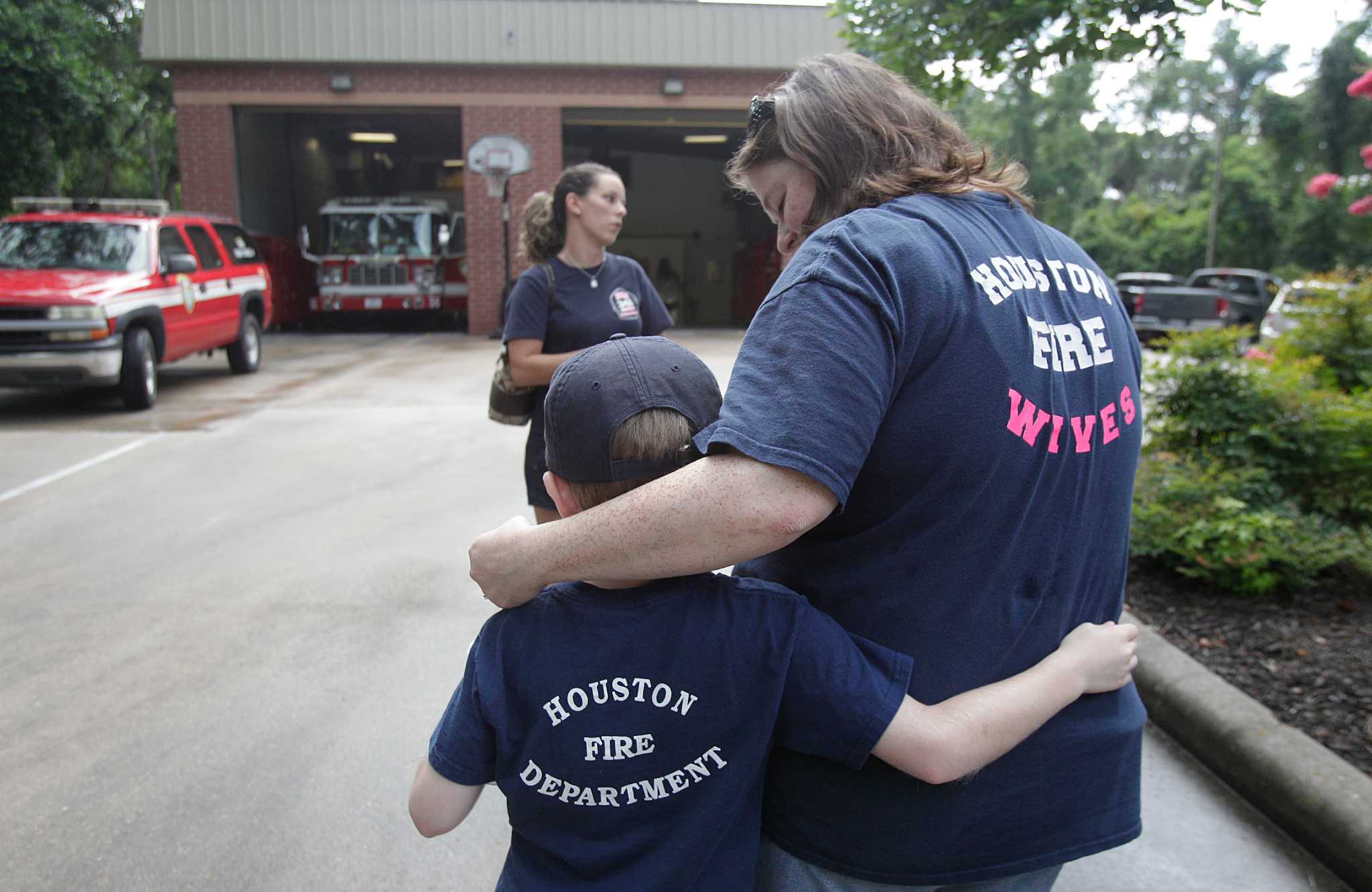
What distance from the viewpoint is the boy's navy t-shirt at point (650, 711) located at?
49.6 inches

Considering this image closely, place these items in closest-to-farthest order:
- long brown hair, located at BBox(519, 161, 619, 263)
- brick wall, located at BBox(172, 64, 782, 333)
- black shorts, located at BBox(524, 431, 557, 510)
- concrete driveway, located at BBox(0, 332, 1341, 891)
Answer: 1. concrete driveway, located at BBox(0, 332, 1341, 891)
2. black shorts, located at BBox(524, 431, 557, 510)
3. long brown hair, located at BBox(519, 161, 619, 263)
4. brick wall, located at BBox(172, 64, 782, 333)

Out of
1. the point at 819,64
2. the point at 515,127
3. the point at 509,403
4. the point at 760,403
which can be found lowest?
the point at 509,403

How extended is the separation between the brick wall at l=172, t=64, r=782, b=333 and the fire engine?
1.46 m

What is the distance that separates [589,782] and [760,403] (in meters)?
0.54

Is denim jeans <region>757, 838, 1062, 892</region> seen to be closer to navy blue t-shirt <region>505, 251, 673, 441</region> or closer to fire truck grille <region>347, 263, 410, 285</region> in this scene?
navy blue t-shirt <region>505, 251, 673, 441</region>

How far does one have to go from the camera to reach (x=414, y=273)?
20562 mm

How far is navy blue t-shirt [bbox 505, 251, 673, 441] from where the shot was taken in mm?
3697

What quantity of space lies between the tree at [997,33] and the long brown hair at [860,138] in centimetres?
263

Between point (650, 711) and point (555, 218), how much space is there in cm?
292

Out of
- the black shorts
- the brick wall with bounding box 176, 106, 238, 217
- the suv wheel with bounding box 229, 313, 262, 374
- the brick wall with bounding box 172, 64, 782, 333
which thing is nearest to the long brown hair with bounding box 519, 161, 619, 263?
the black shorts

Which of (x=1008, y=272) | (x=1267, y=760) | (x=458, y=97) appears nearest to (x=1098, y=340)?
(x=1008, y=272)

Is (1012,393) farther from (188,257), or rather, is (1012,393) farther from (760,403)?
(188,257)

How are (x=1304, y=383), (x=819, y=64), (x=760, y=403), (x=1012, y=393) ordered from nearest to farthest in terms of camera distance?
1. (x=760, y=403)
2. (x=1012, y=393)
3. (x=819, y=64)
4. (x=1304, y=383)

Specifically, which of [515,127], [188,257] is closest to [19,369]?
[188,257]
